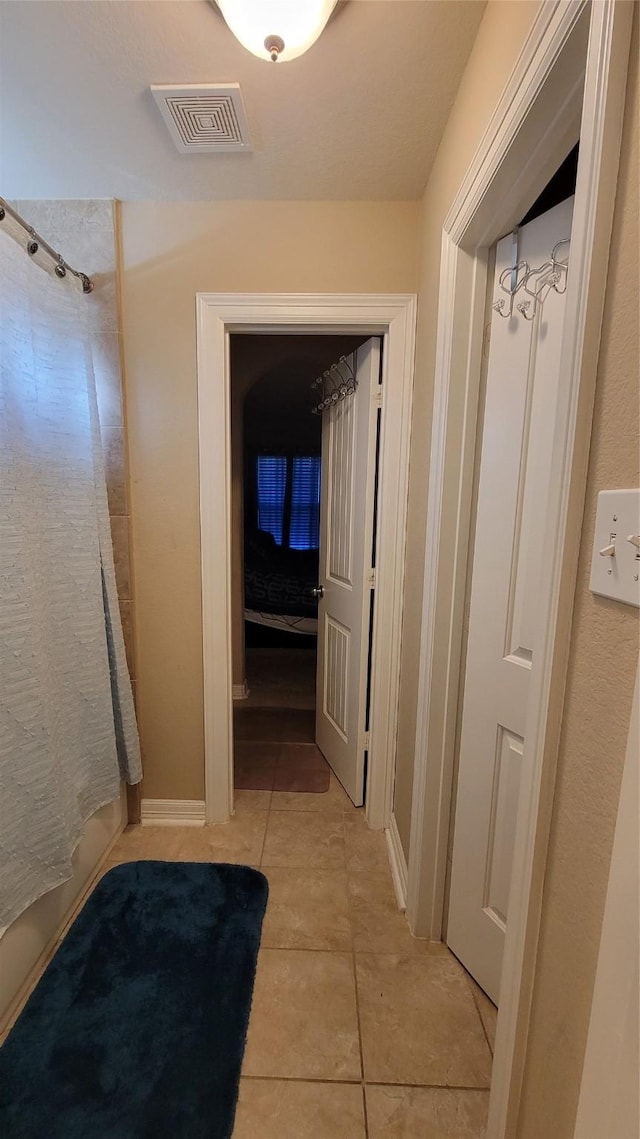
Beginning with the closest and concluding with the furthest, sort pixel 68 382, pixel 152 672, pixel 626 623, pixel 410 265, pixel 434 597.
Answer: pixel 626 623 < pixel 434 597 < pixel 68 382 < pixel 410 265 < pixel 152 672

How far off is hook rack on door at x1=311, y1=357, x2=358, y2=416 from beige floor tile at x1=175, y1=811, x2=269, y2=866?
1.97m

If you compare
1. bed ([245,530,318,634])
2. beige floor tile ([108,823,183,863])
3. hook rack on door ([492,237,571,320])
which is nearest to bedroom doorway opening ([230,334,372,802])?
bed ([245,530,318,634])

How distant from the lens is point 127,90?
3.88 ft

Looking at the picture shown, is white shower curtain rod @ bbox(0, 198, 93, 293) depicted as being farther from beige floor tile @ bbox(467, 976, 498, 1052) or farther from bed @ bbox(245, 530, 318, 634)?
bed @ bbox(245, 530, 318, 634)

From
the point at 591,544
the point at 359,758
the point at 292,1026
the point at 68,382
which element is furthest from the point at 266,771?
the point at 591,544

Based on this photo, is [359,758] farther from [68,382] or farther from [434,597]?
[68,382]

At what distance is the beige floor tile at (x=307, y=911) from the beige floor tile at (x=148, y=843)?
0.43m

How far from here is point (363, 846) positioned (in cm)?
178

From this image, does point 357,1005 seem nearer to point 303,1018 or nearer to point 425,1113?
point 303,1018

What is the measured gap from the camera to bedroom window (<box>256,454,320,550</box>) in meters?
5.49

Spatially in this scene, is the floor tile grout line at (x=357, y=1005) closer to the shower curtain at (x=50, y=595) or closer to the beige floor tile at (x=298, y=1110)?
the beige floor tile at (x=298, y=1110)

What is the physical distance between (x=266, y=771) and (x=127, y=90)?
2.62 m

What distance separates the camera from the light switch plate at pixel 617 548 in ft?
1.63

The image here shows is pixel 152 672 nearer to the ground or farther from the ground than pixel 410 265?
nearer to the ground
